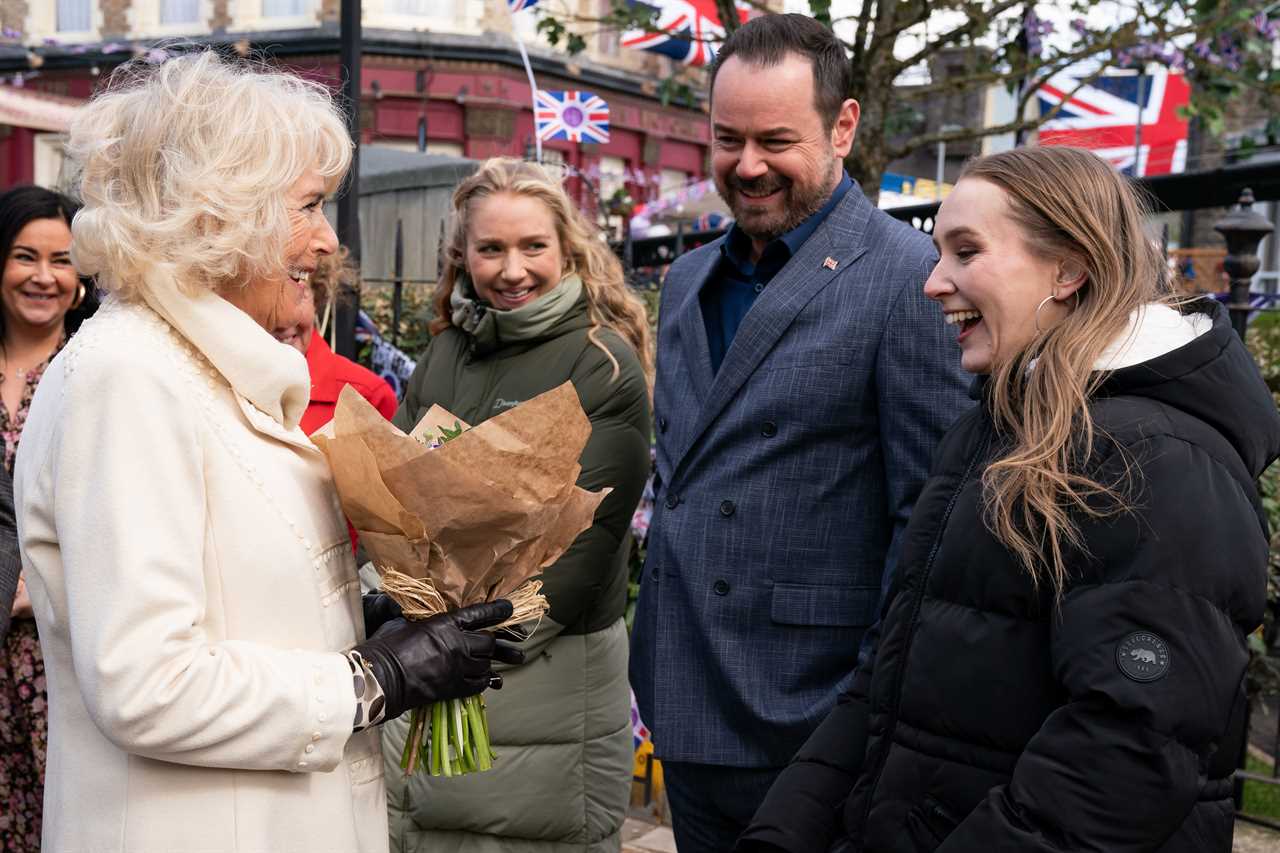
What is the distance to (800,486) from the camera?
8.76 feet

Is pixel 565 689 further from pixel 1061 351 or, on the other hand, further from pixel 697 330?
pixel 1061 351

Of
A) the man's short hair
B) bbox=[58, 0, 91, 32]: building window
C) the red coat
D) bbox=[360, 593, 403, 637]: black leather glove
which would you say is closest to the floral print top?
the red coat

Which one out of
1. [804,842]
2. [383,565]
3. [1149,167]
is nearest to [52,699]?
[383,565]

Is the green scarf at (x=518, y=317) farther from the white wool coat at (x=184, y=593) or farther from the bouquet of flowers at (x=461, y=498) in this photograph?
the white wool coat at (x=184, y=593)

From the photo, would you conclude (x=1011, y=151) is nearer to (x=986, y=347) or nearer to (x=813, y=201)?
(x=986, y=347)

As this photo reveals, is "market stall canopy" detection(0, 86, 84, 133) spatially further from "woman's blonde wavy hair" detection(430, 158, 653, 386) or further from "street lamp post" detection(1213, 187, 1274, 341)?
"street lamp post" detection(1213, 187, 1274, 341)

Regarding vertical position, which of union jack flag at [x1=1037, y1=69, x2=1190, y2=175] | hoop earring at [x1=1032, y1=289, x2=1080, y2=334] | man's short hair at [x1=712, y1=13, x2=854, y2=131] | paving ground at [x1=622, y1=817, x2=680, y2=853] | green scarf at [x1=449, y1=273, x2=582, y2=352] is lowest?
paving ground at [x1=622, y1=817, x2=680, y2=853]

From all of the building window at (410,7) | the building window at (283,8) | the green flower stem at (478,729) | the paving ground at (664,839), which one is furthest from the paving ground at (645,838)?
the building window at (283,8)

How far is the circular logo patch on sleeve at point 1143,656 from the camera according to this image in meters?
1.69

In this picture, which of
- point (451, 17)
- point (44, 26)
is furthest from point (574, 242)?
point (44, 26)

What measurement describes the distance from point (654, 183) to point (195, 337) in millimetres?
23200

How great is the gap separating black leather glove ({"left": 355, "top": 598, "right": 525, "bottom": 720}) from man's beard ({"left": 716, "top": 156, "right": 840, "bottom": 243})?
110cm

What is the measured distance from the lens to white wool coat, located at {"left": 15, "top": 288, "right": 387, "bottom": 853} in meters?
1.81

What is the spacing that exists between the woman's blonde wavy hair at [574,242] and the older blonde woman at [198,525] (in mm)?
1547
